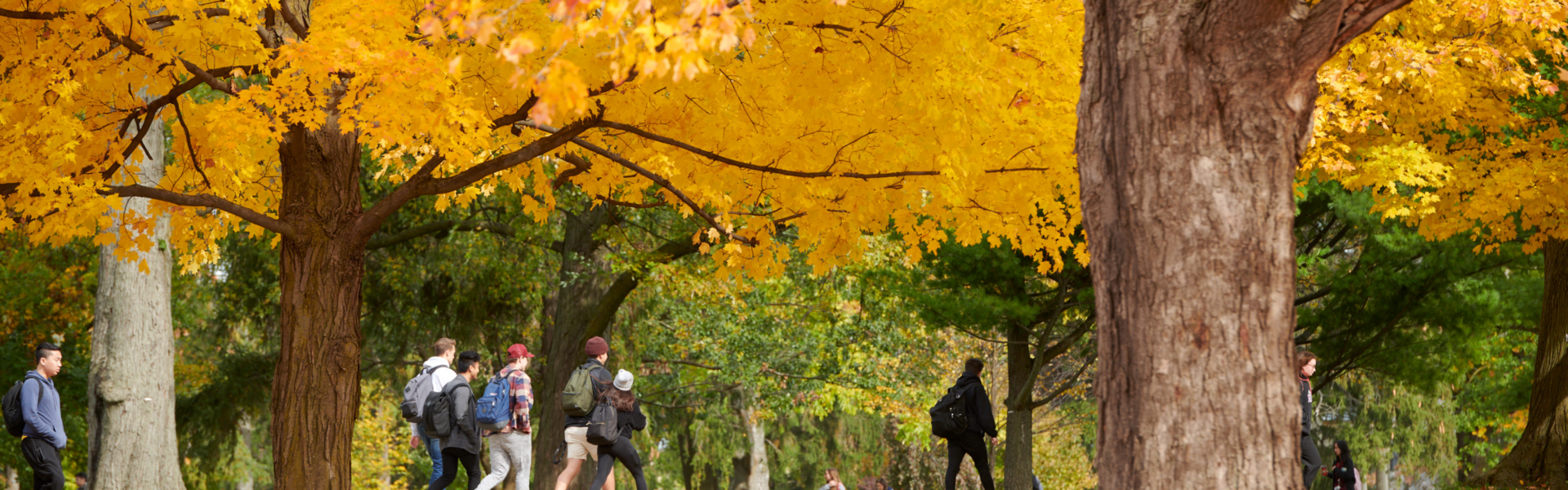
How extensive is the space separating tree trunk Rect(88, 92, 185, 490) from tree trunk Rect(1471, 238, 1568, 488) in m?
14.8

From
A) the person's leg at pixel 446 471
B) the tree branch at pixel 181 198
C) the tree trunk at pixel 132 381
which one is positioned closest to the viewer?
the tree branch at pixel 181 198

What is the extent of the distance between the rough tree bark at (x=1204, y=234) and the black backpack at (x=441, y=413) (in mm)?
5799

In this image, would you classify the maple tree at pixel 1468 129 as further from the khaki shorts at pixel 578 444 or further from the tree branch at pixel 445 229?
the tree branch at pixel 445 229

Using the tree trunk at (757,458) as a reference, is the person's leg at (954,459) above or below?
below

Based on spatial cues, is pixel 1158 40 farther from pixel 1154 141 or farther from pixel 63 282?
pixel 63 282

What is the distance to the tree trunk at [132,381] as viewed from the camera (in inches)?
443

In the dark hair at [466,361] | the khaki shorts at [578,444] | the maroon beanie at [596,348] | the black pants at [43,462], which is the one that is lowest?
the black pants at [43,462]

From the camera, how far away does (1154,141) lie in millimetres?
3475

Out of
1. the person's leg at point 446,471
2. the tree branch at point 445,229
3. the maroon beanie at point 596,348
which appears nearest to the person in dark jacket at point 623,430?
the maroon beanie at point 596,348

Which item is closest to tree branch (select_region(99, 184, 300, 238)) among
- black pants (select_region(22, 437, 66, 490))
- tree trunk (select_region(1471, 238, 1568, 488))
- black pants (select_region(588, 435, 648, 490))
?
black pants (select_region(588, 435, 648, 490))

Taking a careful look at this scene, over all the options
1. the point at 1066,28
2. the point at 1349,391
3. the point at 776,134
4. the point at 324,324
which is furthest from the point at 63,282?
the point at 1349,391

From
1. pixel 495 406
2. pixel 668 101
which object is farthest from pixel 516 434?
pixel 668 101

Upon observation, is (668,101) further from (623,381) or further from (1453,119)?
(1453,119)

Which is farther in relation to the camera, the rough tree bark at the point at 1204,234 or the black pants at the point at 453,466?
the black pants at the point at 453,466
